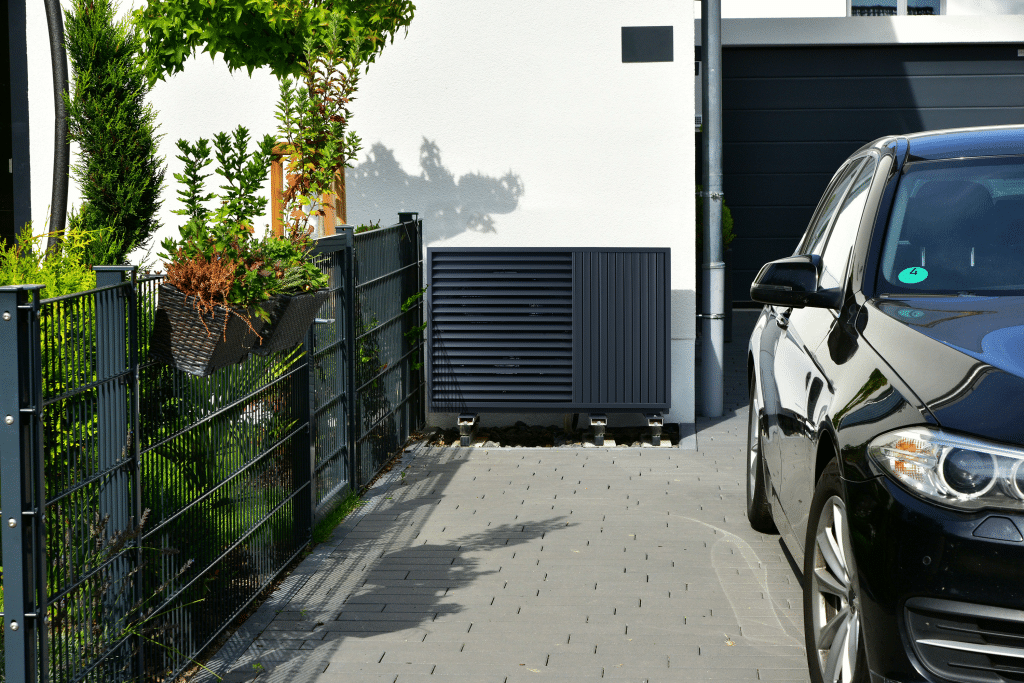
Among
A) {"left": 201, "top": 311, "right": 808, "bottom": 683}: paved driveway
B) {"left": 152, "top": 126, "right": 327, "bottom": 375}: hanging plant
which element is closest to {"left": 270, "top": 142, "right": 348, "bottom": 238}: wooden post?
{"left": 201, "top": 311, "right": 808, "bottom": 683}: paved driveway

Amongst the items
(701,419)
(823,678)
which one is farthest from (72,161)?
(823,678)

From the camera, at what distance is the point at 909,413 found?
117 inches

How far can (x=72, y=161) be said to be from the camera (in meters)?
8.78

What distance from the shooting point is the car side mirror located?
4012 mm

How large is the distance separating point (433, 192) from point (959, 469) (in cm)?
634

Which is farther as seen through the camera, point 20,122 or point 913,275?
point 20,122

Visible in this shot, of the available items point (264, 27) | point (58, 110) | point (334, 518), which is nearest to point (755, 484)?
point (334, 518)

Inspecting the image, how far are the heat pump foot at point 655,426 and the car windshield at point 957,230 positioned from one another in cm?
414

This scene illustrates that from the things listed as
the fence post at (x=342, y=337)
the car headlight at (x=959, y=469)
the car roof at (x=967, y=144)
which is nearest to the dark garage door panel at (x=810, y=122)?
the fence post at (x=342, y=337)

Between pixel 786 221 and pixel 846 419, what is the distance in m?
12.4

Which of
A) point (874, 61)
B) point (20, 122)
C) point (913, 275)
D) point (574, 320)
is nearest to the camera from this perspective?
point (913, 275)

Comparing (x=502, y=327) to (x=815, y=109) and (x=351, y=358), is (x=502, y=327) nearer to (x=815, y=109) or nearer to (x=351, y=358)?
(x=351, y=358)

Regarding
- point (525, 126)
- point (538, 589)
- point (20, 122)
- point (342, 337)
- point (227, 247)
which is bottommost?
point (538, 589)

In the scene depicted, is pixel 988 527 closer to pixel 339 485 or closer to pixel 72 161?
pixel 339 485
